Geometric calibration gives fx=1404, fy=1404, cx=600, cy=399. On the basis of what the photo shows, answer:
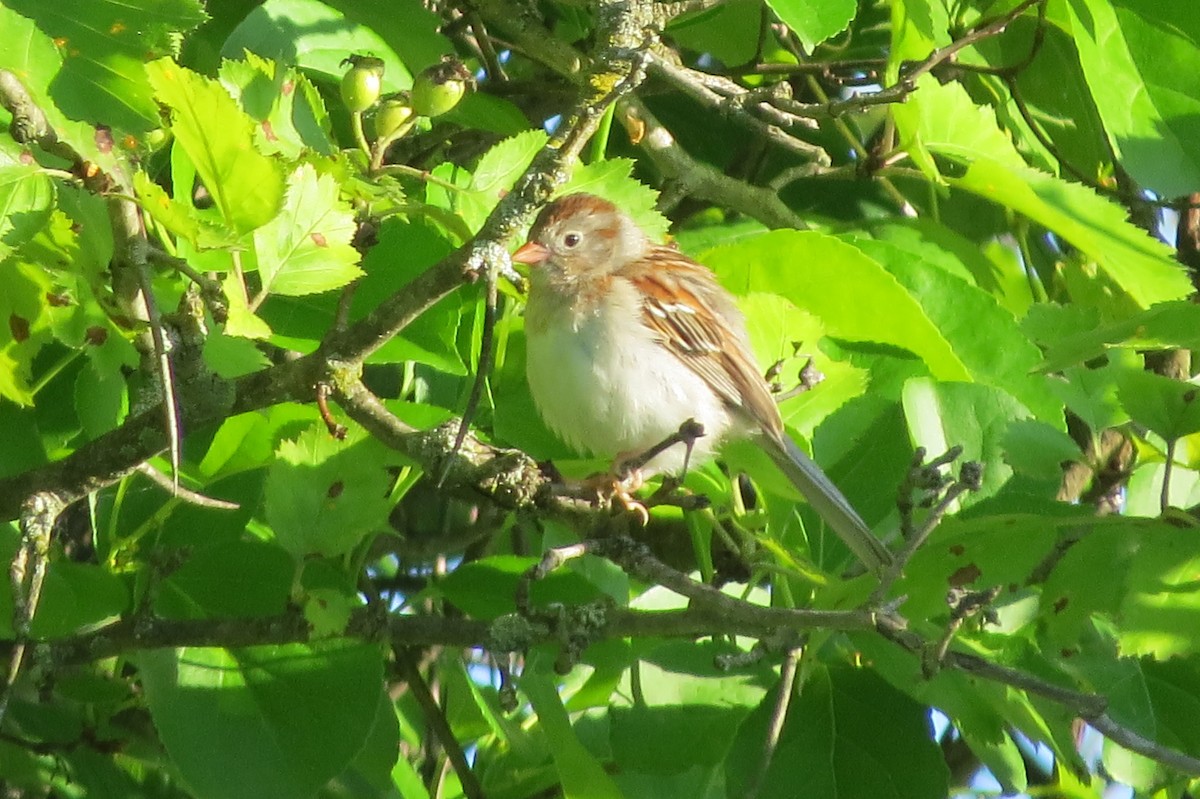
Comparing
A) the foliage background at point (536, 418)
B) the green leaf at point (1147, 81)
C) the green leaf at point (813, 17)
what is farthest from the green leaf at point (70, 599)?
the green leaf at point (1147, 81)

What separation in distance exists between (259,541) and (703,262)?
946 mm

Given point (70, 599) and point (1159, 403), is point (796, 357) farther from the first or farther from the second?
point (70, 599)

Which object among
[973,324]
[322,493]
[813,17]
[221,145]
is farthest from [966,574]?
[221,145]

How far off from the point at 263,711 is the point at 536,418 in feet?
2.43

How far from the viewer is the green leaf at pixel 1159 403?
6.48ft

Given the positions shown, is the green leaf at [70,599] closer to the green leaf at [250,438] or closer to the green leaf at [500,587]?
the green leaf at [250,438]

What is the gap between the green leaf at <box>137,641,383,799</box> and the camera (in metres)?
2.23

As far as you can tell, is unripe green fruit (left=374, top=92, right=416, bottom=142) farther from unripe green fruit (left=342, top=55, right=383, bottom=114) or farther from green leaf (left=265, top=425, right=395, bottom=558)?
green leaf (left=265, top=425, right=395, bottom=558)

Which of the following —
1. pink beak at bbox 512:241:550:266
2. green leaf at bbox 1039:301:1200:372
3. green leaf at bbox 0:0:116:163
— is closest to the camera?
green leaf at bbox 0:0:116:163

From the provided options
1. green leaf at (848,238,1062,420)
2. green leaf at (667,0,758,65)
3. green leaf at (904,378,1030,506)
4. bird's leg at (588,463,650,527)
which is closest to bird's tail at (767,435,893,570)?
green leaf at (904,378,1030,506)

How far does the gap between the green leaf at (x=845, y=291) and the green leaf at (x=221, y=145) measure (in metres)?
1.08

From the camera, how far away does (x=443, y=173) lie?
2.33 meters

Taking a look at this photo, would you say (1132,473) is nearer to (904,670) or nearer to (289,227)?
(904,670)

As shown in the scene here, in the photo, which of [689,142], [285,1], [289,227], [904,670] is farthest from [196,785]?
[689,142]
